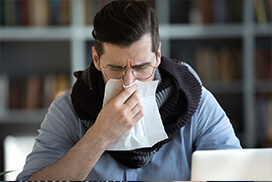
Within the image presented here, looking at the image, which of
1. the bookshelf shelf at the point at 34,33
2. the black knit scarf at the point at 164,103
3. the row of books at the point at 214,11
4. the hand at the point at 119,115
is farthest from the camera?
the row of books at the point at 214,11

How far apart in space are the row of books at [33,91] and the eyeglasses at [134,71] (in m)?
1.91

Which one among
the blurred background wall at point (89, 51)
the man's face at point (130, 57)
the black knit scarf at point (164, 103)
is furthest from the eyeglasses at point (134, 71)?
the blurred background wall at point (89, 51)

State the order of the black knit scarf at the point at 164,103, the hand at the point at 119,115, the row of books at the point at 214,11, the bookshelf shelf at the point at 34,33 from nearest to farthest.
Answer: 1. the hand at the point at 119,115
2. the black knit scarf at the point at 164,103
3. the bookshelf shelf at the point at 34,33
4. the row of books at the point at 214,11

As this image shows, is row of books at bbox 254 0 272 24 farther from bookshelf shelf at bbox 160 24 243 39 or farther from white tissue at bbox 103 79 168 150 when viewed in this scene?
white tissue at bbox 103 79 168 150

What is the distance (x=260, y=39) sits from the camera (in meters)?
3.53

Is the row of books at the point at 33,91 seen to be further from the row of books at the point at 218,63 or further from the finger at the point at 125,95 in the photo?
the finger at the point at 125,95

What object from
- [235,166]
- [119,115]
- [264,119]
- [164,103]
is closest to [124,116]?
[119,115]

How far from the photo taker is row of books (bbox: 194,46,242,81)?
3.34 m

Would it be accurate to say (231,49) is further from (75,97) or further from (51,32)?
(75,97)

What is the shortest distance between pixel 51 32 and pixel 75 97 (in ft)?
5.93

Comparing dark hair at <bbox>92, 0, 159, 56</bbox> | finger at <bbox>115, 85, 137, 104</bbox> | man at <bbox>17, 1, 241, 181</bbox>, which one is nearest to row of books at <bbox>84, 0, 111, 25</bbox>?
man at <bbox>17, 1, 241, 181</bbox>

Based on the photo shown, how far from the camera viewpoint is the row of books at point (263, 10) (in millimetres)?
3188

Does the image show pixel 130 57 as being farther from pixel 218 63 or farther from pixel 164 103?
pixel 218 63

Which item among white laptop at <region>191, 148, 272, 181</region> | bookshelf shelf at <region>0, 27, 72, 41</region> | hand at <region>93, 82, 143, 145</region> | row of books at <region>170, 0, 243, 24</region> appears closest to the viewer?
white laptop at <region>191, 148, 272, 181</region>
